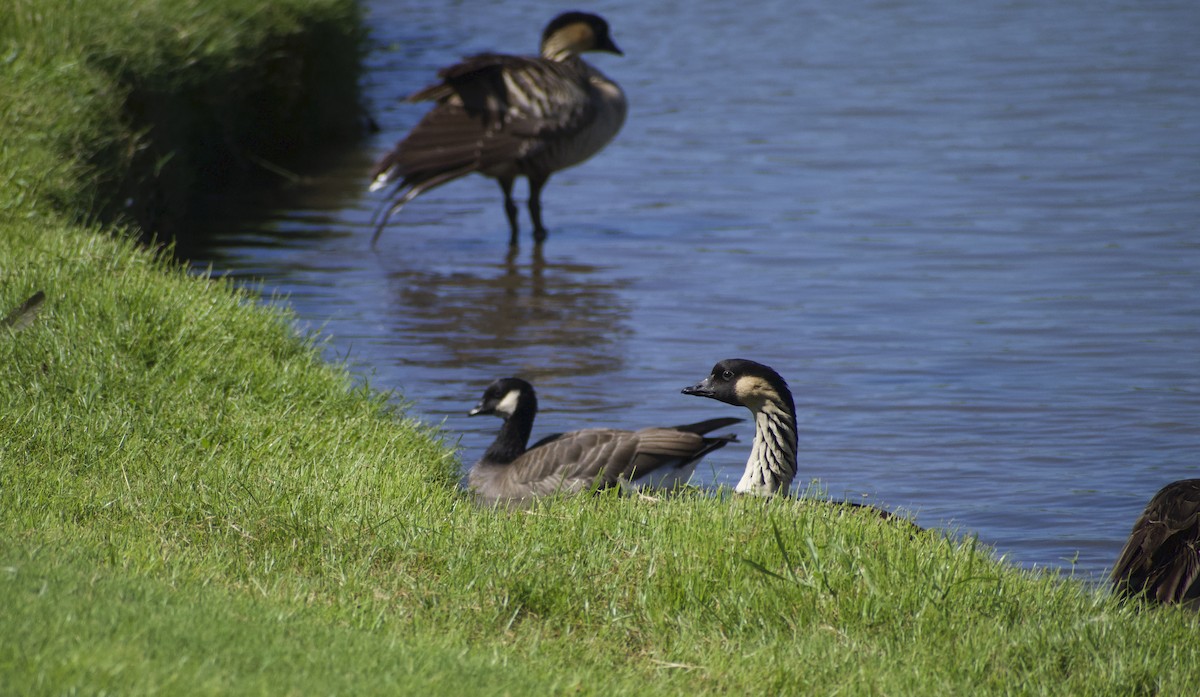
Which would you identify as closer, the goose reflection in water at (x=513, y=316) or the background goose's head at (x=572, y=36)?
the goose reflection in water at (x=513, y=316)

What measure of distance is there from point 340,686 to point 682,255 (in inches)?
397

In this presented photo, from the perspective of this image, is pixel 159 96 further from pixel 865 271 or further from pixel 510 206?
pixel 865 271

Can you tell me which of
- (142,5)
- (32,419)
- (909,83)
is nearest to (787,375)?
(32,419)

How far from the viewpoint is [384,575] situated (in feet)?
17.1

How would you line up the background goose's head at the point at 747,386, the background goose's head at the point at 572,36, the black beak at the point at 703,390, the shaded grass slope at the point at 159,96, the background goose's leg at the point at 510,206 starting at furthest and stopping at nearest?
the background goose's head at the point at 572,36 < the background goose's leg at the point at 510,206 < the shaded grass slope at the point at 159,96 < the black beak at the point at 703,390 < the background goose's head at the point at 747,386

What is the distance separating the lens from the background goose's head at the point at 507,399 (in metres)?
8.73

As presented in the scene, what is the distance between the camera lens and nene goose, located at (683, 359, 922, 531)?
6980 millimetres

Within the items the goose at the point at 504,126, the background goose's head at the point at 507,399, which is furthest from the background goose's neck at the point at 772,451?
the goose at the point at 504,126

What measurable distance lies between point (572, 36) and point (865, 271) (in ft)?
14.7

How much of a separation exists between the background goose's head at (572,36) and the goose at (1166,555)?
34.5 feet

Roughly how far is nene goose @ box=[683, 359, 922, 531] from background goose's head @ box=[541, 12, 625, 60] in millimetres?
8823

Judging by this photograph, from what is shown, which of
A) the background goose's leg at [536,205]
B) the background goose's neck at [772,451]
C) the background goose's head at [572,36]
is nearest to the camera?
the background goose's neck at [772,451]

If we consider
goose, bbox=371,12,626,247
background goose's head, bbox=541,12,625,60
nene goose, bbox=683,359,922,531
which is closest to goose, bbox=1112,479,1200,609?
nene goose, bbox=683,359,922,531

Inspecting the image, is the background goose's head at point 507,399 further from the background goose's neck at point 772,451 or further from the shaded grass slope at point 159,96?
the shaded grass slope at point 159,96
